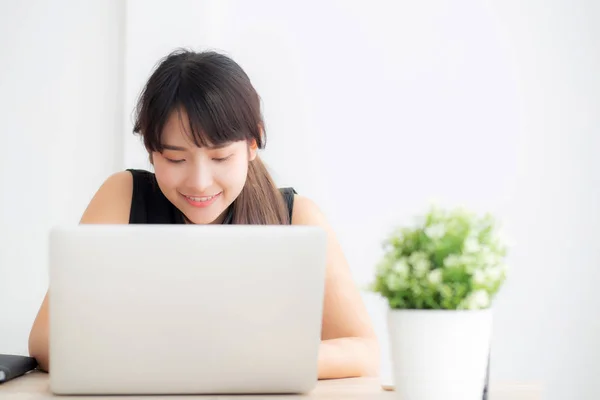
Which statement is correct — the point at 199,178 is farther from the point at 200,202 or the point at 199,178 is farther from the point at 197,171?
the point at 200,202

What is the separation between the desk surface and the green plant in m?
0.25

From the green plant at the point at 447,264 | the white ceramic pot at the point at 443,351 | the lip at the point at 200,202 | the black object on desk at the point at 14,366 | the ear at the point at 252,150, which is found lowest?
the black object on desk at the point at 14,366

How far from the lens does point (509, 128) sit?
10.4 ft

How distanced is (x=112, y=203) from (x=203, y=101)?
0.44 meters

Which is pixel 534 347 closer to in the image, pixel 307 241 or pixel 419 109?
pixel 419 109

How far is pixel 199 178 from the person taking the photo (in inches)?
75.7

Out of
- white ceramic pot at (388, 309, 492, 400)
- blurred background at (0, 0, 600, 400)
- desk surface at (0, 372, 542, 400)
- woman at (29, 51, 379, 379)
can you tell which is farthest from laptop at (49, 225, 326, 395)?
blurred background at (0, 0, 600, 400)

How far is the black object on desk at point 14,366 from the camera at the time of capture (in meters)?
1.39

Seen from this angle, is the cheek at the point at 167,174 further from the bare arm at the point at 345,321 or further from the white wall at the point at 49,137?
the white wall at the point at 49,137

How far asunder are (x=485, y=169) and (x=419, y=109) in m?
0.37

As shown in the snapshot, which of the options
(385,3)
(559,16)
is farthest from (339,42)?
(559,16)

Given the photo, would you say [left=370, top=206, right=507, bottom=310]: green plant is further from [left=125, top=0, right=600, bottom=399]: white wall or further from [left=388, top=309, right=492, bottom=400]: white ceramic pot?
[left=125, top=0, right=600, bottom=399]: white wall

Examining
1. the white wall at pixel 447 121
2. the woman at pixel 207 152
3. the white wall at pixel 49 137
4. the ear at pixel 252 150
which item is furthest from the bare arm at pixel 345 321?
the white wall at pixel 49 137

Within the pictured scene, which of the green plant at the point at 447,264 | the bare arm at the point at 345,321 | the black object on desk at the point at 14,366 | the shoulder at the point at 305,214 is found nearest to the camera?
the green plant at the point at 447,264
